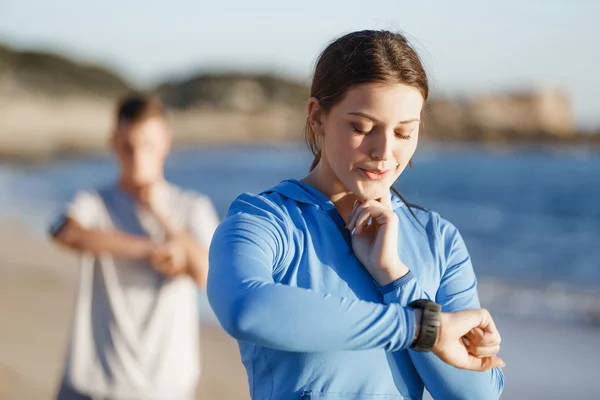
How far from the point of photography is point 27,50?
8544cm

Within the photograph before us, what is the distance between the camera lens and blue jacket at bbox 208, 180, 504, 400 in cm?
150

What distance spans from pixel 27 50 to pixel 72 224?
8727cm

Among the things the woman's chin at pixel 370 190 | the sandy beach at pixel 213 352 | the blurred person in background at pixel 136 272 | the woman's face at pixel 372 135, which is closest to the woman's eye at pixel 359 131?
the woman's face at pixel 372 135

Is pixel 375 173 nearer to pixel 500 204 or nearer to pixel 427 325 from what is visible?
pixel 427 325

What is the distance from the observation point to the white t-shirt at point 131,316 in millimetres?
3285

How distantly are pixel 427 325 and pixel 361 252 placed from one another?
0.25 m

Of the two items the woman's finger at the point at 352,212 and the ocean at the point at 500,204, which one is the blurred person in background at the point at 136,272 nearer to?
the ocean at the point at 500,204

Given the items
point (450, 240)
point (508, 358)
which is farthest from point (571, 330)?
point (450, 240)

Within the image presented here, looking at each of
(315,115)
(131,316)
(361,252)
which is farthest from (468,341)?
(131,316)

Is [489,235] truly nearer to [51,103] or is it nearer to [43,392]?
[43,392]

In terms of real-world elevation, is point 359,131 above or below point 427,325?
above

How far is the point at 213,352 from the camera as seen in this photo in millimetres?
7352

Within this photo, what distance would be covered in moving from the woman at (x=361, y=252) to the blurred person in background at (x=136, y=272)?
5.34ft

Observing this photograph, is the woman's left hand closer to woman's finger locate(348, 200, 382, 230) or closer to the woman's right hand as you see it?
woman's finger locate(348, 200, 382, 230)
